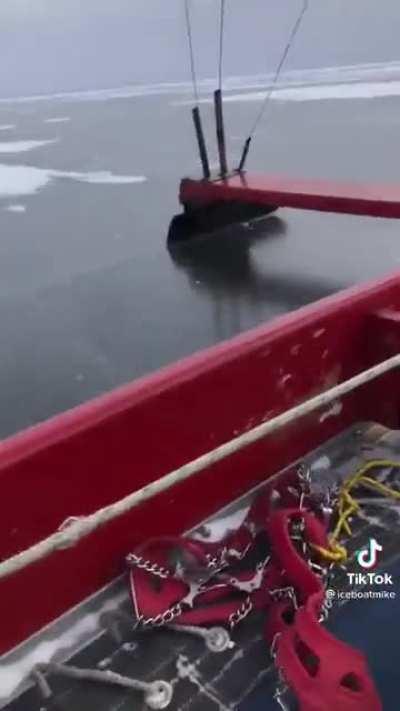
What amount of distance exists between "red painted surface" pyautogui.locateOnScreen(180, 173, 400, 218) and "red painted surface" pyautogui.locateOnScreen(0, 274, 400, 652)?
1033 millimetres

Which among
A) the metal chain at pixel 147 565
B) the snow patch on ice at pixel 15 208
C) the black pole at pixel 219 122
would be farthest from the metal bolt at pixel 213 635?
the snow patch on ice at pixel 15 208

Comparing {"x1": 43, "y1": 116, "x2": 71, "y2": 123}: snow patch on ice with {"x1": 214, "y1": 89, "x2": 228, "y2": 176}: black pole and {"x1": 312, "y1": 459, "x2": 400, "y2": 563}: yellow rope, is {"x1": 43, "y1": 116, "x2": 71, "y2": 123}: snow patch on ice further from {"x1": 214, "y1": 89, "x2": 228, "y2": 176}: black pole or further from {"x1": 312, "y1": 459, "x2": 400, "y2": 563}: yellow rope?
{"x1": 312, "y1": 459, "x2": 400, "y2": 563}: yellow rope

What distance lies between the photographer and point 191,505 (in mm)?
1764

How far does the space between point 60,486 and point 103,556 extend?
0.79 feet

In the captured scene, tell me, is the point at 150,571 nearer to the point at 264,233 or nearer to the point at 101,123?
the point at 264,233

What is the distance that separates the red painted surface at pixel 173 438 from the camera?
1.43 meters

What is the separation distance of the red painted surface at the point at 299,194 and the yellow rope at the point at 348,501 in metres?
1.41

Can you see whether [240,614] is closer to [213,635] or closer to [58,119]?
[213,635]

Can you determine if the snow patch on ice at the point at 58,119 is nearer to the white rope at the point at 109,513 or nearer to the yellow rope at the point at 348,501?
the yellow rope at the point at 348,501

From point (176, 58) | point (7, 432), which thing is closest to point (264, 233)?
point (7, 432)

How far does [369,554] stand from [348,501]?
16 centimetres

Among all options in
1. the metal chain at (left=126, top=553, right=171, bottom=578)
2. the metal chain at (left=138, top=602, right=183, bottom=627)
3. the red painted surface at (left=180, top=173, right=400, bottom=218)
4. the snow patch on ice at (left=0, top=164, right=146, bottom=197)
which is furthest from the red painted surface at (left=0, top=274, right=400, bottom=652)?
the snow patch on ice at (left=0, top=164, right=146, bottom=197)

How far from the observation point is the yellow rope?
A: 160 cm

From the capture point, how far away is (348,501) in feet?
5.86
